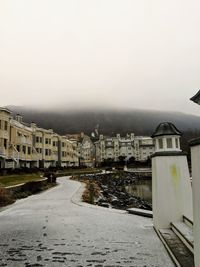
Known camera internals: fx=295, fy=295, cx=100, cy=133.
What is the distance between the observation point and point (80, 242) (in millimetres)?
7355

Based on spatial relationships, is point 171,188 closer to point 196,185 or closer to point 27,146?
point 196,185

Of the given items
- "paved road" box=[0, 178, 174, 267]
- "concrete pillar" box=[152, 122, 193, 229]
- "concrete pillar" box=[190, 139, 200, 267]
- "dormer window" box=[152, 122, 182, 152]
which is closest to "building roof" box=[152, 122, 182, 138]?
"dormer window" box=[152, 122, 182, 152]

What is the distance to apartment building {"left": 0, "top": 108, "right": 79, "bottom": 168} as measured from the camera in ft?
147

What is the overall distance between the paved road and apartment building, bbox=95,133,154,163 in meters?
117

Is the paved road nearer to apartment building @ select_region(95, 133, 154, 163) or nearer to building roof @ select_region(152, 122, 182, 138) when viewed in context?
building roof @ select_region(152, 122, 182, 138)

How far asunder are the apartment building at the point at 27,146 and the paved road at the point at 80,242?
34995 mm

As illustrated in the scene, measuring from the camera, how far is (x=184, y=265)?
5.18 metres

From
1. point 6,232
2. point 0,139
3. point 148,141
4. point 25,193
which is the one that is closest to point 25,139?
point 0,139

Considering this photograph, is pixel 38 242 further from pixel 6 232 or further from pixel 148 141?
pixel 148 141

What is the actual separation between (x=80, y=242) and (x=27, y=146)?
50.2m

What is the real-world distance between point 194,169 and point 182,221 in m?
4.05

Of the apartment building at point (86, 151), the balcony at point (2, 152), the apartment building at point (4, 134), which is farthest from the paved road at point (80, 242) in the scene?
the apartment building at point (86, 151)

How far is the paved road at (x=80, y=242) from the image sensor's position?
5.85 meters

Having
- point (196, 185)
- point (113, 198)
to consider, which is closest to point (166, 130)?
point (196, 185)
